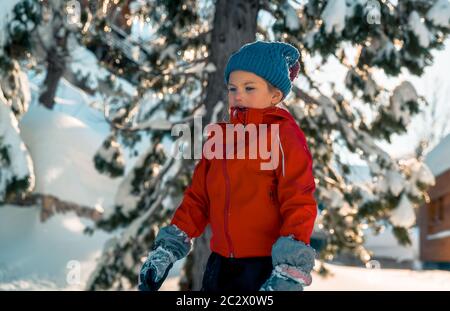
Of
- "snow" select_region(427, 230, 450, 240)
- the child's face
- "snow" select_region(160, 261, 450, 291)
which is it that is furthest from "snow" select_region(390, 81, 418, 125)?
"snow" select_region(427, 230, 450, 240)

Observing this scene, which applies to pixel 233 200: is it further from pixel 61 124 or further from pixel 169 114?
pixel 61 124

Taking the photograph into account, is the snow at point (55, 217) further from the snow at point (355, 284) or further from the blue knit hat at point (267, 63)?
the blue knit hat at point (267, 63)

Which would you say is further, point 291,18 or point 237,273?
point 291,18

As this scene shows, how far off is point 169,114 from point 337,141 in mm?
2690

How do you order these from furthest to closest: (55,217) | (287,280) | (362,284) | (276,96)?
1. (55,217)
2. (362,284)
3. (276,96)
4. (287,280)

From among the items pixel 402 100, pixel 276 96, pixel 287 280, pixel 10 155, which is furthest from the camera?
pixel 10 155

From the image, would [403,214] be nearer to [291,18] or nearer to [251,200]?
[291,18]

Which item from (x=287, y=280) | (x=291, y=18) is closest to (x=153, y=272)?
(x=287, y=280)

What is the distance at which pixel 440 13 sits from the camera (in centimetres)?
658

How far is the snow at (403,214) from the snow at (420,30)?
1.92 metres

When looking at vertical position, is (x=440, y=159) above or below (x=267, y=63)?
below

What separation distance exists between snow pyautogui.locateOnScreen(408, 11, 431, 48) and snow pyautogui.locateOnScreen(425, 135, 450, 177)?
1444 centimetres

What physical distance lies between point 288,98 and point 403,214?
204 centimetres

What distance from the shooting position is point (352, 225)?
792cm
